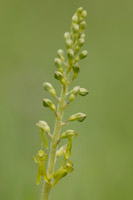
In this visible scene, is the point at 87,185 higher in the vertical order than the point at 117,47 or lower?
lower

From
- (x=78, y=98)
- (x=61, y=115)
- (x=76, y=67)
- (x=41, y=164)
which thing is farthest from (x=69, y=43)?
(x=78, y=98)

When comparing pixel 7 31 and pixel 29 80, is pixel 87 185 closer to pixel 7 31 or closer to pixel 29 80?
pixel 29 80

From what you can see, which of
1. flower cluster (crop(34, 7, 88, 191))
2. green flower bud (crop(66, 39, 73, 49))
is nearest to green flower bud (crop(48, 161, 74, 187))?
flower cluster (crop(34, 7, 88, 191))

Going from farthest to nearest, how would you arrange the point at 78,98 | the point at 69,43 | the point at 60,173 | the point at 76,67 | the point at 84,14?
the point at 78,98, the point at 84,14, the point at 69,43, the point at 76,67, the point at 60,173

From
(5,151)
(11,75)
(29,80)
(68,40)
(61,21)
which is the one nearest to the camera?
(68,40)

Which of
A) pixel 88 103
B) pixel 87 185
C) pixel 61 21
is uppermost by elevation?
pixel 61 21

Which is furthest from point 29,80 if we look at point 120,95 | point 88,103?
point 120,95

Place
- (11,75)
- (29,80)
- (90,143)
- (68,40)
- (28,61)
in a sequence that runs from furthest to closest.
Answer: (28,61) → (11,75) → (29,80) → (90,143) → (68,40)

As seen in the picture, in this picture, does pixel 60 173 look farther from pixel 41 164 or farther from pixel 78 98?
pixel 78 98
